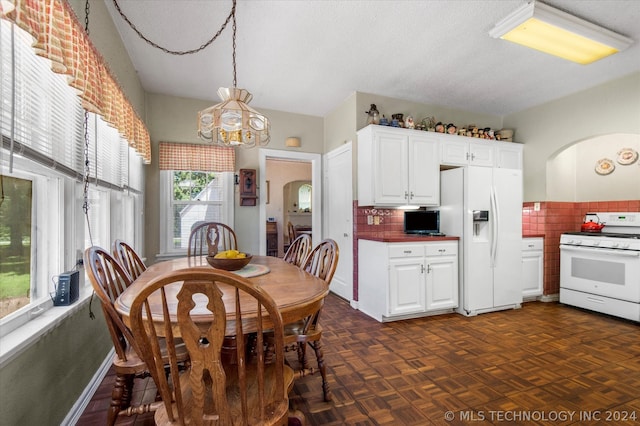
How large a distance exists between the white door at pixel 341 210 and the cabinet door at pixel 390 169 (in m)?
0.48

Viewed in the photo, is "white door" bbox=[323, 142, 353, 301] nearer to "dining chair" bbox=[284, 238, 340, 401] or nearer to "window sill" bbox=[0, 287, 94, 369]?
"dining chair" bbox=[284, 238, 340, 401]

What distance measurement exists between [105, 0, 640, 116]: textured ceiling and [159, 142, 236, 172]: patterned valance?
677 millimetres

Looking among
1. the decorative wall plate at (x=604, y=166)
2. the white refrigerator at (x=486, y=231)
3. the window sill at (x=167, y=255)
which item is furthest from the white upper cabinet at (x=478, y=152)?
the window sill at (x=167, y=255)

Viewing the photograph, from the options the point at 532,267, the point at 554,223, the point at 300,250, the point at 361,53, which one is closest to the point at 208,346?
the point at 300,250

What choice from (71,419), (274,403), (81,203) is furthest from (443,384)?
(81,203)

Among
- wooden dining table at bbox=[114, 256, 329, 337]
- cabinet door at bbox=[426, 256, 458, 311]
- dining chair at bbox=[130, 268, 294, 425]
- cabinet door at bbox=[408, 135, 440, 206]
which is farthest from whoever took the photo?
cabinet door at bbox=[408, 135, 440, 206]

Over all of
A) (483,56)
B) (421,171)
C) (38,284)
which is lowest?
(38,284)

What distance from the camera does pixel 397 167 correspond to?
358 centimetres

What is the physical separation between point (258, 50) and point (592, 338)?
4097mm

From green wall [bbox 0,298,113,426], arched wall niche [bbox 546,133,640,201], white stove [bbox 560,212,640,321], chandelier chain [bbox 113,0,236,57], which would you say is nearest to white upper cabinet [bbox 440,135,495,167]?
arched wall niche [bbox 546,133,640,201]

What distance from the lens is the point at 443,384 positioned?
2025mm

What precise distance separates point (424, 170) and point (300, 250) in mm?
1968

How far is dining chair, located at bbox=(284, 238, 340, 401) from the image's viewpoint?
1.66 meters

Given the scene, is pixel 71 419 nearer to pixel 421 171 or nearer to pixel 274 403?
Result: pixel 274 403
